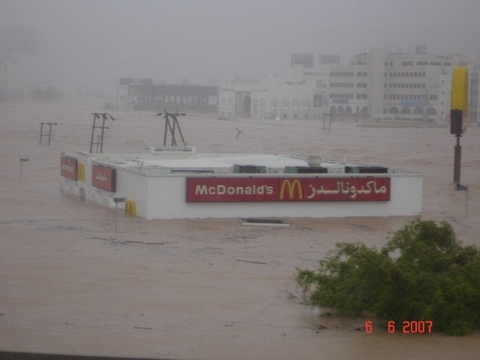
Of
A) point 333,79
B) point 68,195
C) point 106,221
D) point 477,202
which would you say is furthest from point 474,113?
point 106,221

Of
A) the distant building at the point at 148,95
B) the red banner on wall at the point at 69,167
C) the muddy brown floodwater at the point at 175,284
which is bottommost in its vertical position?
the muddy brown floodwater at the point at 175,284

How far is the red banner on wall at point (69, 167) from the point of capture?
63.9 feet

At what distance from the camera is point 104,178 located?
17172mm

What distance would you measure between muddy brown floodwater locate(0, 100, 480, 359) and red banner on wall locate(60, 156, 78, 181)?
18.0 inches

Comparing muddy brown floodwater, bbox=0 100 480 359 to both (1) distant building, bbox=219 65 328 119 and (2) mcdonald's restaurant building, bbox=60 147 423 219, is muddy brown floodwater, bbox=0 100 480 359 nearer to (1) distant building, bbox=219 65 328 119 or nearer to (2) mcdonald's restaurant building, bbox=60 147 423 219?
(2) mcdonald's restaurant building, bbox=60 147 423 219

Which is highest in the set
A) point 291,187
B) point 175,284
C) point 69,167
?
point 291,187

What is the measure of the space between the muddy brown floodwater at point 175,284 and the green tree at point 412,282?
0.17 meters

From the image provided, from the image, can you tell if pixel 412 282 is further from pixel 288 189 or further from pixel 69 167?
pixel 69 167

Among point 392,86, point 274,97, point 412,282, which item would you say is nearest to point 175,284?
point 412,282

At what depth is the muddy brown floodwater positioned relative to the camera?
25.4 ft

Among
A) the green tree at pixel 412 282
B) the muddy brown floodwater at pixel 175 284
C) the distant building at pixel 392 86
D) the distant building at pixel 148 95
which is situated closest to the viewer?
the muddy brown floodwater at pixel 175 284

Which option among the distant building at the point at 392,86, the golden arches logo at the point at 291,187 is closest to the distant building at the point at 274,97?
the distant building at the point at 392,86

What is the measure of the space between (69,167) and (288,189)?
5.62 m

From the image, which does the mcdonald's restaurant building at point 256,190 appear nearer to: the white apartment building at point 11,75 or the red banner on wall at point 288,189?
the red banner on wall at point 288,189
